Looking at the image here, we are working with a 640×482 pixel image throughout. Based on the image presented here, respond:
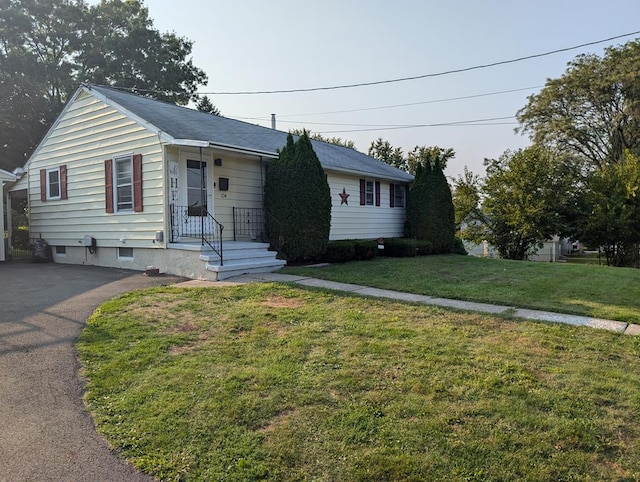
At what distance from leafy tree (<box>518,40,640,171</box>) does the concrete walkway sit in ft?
79.8

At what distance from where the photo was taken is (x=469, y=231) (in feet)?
71.4

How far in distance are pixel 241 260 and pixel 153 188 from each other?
2766mm

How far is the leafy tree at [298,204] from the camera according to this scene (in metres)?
10.8

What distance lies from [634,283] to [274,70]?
12186 mm

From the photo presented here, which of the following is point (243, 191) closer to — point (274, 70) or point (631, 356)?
point (274, 70)

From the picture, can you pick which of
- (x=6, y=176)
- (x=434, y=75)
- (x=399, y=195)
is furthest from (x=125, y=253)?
(x=399, y=195)

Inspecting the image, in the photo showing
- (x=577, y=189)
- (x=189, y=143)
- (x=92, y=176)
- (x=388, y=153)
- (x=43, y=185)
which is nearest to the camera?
(x=189, y=143)

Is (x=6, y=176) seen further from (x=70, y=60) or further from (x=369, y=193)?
(x=70, y=60)

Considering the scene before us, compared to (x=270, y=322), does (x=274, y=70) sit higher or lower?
higher

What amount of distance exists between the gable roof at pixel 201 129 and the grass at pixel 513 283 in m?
3.63

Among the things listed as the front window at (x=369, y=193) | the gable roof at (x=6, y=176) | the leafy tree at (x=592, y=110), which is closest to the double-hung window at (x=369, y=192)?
the front window at (x=369, y=193)

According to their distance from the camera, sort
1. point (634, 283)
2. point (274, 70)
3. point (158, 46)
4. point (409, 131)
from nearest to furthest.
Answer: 1. point (634, 283)
2. point (274, 70)
3. point (409, 131)
4. point (158, 46)

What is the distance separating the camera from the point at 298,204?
35.3 feet

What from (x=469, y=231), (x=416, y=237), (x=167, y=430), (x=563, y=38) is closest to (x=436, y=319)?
(x=167, y=430)
